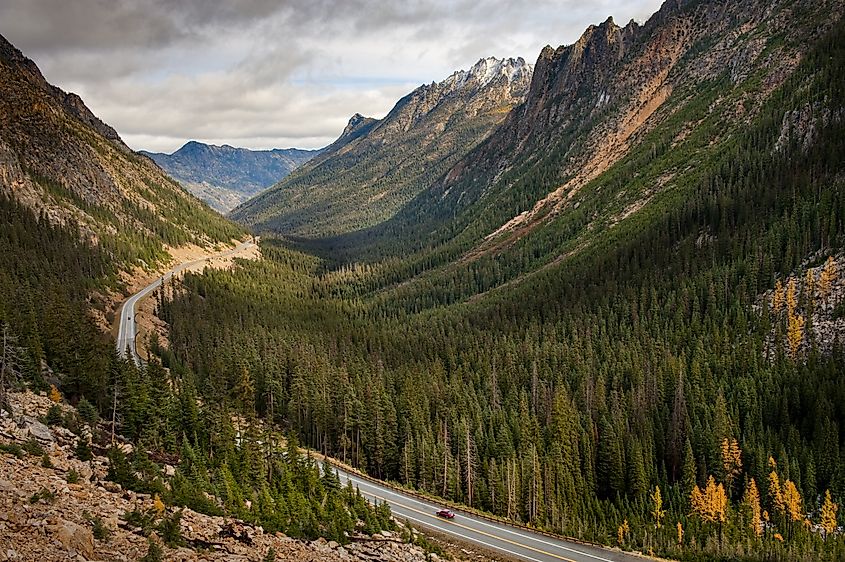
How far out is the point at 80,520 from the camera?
2678 centimetres

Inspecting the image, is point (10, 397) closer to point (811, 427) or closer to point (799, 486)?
point (799, 486)

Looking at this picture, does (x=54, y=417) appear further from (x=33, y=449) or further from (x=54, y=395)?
(x=33, y=449)

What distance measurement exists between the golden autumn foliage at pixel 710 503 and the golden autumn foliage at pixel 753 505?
104 inches

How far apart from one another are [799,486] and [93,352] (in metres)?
89.1

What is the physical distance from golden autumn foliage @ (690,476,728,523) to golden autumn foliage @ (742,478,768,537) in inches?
104

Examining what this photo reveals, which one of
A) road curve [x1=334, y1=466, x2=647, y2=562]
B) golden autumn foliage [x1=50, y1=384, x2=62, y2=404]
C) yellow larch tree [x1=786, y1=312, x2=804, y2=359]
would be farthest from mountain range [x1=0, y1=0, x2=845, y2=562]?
road curve [x1=334, y1=466, x2=647, y2=562]

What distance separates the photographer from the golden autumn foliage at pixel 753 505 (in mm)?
73312

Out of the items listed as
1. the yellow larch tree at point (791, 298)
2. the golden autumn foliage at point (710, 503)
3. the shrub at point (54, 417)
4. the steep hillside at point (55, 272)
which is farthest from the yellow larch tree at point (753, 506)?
the steep hillside at point (55, 272)

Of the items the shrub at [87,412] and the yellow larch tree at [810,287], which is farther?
the yellow larch tree at [810,287]

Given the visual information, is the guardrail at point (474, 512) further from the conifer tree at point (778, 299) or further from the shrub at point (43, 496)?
the conifer tree at point (778, 299)

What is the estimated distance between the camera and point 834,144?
147m

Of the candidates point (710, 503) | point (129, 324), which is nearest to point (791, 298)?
point (710, 503)

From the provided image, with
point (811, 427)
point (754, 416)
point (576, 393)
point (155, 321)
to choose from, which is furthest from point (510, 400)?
point (155, 321)

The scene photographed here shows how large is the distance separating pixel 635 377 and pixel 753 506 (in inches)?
1401
